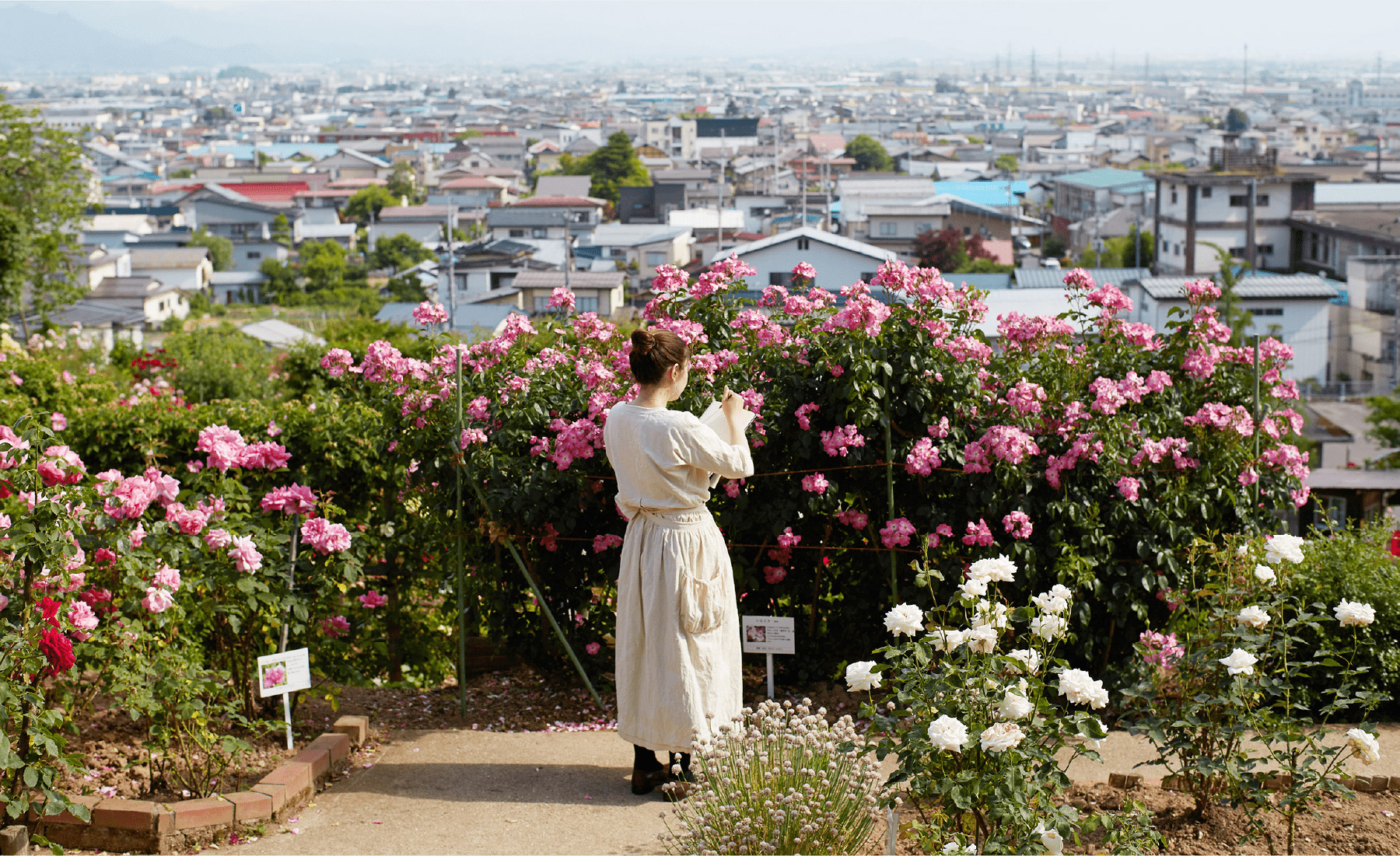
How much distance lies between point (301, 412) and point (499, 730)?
1.23 meters

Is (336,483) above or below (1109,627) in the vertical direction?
above

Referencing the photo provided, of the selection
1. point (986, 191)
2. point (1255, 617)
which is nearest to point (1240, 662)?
point (1255, 617)

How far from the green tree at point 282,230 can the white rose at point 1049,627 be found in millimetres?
54530

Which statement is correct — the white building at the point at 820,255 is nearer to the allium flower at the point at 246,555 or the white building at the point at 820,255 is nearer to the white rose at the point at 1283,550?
the allium flower at the point at 246,555

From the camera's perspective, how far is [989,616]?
2.38 metres

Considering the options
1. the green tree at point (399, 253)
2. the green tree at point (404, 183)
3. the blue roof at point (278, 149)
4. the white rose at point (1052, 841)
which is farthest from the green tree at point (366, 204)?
the white rose at point (1052, 841)

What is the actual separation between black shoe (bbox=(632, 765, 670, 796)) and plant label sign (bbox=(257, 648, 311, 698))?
2.77 ft

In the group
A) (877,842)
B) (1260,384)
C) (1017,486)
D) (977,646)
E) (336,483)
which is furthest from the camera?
(336,483)

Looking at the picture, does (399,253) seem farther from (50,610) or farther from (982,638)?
(982,638)

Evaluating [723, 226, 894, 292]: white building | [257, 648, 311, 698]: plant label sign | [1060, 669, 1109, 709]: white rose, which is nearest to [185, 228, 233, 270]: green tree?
[723, 226, 894, 292]: white building

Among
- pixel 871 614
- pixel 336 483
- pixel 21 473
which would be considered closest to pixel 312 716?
pixel 336 483

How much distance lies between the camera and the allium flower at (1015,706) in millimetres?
2070

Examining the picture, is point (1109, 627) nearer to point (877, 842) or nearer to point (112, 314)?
point (877, 842)

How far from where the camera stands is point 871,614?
365cm
